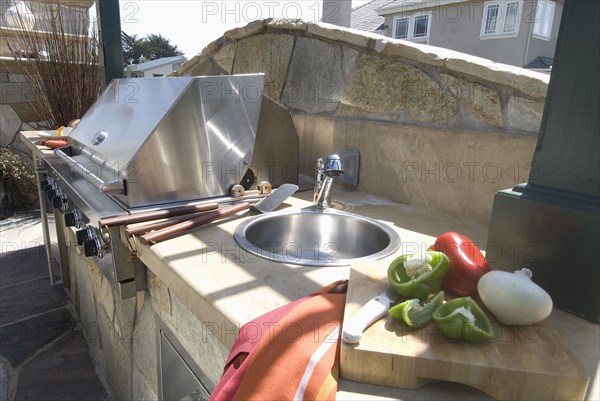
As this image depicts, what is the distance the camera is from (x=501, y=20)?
1209 cm

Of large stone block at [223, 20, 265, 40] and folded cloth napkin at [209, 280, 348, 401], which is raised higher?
large stone block at [223, 20, 265, 40]

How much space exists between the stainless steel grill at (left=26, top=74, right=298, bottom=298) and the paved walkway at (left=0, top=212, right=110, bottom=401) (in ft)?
3.92

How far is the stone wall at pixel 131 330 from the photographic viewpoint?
1407mm

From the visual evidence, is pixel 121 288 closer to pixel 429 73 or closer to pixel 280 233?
pixel 280 233

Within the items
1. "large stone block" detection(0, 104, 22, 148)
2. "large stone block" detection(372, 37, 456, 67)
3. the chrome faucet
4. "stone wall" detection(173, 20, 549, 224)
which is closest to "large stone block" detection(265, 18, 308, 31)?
"stone wall" detection(173, 20, 549, 224)

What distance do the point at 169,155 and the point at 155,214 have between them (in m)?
0.27

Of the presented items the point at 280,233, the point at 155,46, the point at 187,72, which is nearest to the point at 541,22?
the point at 187,72

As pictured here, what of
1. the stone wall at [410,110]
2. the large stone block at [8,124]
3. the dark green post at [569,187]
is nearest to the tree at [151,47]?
the large stone block at [8,124]

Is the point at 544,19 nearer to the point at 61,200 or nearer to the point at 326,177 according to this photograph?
the point at 326,177

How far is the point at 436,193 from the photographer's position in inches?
74.2

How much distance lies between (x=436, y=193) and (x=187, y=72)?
2448mm

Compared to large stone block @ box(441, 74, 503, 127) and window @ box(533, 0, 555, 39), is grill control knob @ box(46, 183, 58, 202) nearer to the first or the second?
large stone block @ box(441, 74, 503, 127)

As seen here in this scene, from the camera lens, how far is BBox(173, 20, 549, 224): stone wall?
5.31 ft

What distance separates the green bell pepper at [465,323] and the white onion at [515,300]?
54mm
